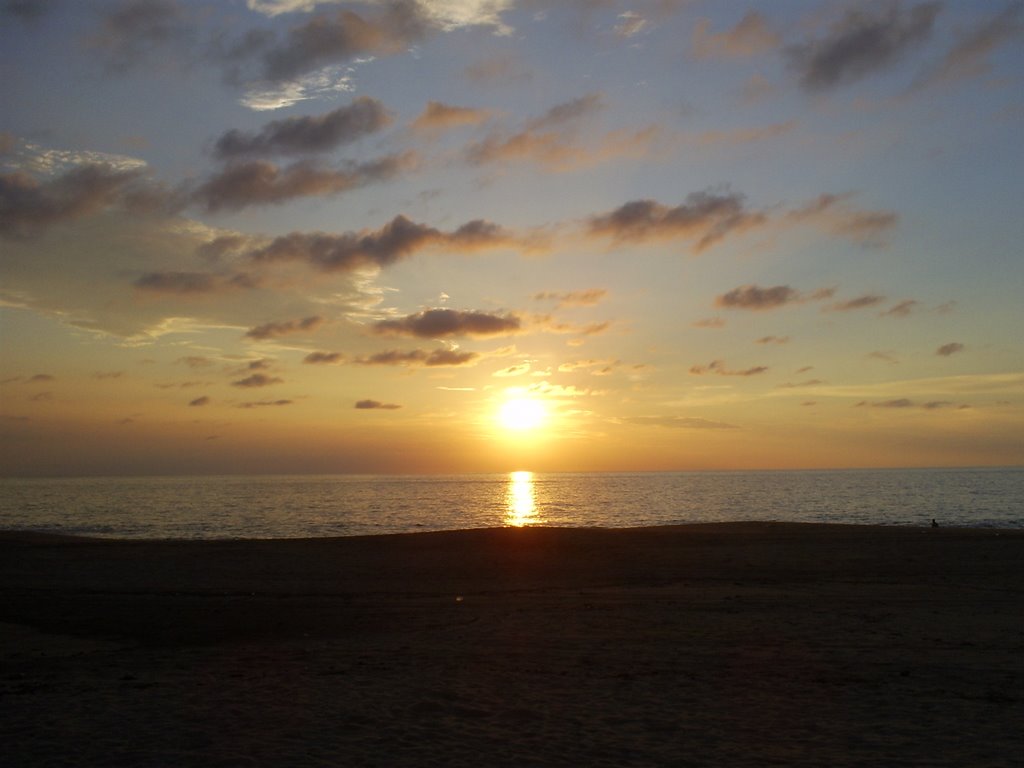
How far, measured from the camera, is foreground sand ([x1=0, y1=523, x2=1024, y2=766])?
10023mm

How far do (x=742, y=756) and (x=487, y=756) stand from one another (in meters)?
3.19

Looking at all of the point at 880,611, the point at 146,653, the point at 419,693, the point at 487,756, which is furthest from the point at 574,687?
the point at 880,611

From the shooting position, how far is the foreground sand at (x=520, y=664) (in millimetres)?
10023

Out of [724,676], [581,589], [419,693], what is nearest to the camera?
[419,693]

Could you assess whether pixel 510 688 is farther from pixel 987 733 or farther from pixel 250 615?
pixel 250 615

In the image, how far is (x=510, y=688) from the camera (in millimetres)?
12977

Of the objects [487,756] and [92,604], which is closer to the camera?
[487,756]

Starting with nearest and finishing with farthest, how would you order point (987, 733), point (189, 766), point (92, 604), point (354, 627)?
1. point (189, 766)
2. point (987, 733)
3. point (354, 627)
4. point (92, 604)

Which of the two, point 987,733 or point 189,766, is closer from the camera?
point 189,766

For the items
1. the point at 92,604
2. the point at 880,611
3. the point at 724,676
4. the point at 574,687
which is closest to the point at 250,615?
the point at 92,604

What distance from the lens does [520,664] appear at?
1467 centimetres

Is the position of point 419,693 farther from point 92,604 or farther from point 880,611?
point 92,604

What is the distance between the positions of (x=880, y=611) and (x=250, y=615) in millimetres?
16696

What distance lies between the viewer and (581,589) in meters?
24.9
